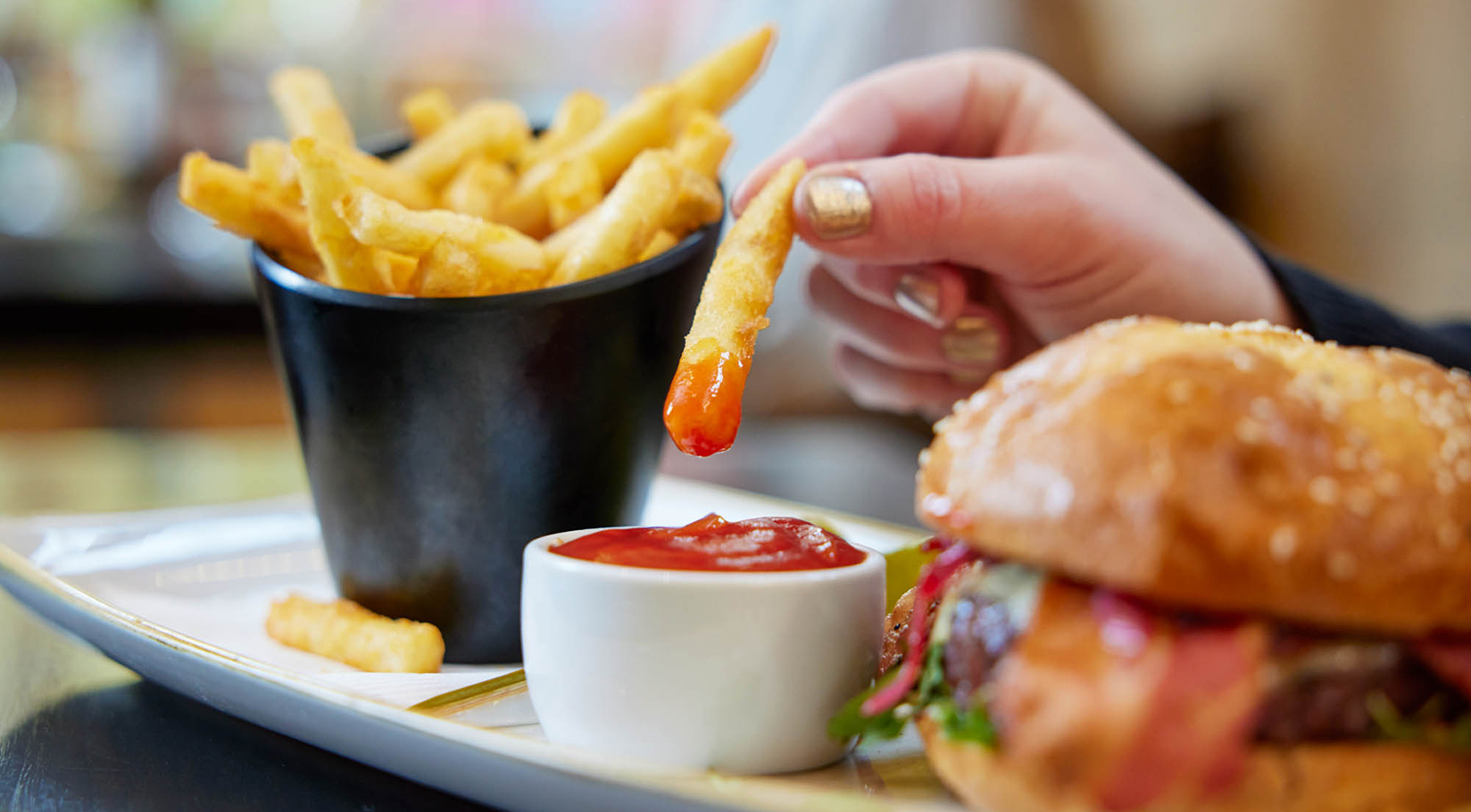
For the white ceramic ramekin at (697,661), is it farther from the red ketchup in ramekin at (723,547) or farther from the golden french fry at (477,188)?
the golden french fry at (477,188)

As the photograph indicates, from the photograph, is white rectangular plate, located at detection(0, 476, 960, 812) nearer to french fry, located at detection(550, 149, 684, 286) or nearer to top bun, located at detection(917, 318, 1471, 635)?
top bun, located at detection(917, 318, 1471, 635)

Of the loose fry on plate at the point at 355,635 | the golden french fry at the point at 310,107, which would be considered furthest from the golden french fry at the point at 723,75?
the loose fry on plate at the point at 355,635

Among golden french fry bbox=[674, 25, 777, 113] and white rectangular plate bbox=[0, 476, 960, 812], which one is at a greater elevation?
golden french fry bbox=[674, 25, 777, 113]

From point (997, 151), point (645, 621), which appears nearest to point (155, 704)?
point (645, 621)

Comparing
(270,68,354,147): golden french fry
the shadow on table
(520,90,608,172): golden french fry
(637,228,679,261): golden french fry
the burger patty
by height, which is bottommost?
the shadow on table

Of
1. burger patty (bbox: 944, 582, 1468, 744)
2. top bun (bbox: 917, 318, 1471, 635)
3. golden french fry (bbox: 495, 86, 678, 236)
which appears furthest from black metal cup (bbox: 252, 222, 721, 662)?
burger patty (bbox: 944, 582, 1468, 744)

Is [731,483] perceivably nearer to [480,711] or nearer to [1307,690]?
[480,711]
